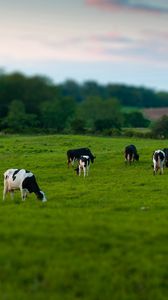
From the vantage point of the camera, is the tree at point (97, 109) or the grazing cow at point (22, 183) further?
the tree at point (97, 109)

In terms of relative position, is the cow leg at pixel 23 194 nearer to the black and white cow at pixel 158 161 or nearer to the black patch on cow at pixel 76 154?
the black and white cow at pixel 158 161

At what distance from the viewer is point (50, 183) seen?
31625 millimetres

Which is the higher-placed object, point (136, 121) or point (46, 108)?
point (46, 108)

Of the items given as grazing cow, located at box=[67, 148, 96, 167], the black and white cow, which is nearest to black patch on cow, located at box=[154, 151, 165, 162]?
the black and white cow

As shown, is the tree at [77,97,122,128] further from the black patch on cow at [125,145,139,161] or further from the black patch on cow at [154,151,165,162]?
the black patch on cow at [154,151,165,162]

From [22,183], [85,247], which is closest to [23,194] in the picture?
[22,183]

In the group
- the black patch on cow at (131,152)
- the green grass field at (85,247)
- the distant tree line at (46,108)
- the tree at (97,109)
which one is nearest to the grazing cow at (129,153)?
the black patch on cow at (131,152)

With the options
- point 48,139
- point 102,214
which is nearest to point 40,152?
point 48,139

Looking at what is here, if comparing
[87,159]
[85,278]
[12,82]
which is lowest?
[85,278]

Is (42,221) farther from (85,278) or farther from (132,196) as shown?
(132,196)

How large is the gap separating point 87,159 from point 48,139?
92.1 feet

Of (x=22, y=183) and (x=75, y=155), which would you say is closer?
(x=22, y=183)

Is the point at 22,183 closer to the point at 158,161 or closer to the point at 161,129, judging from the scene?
the point at 158,161

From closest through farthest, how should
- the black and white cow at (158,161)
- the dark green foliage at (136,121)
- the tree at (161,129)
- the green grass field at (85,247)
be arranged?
1. the green grass field at (85,247)
2. the black and white cow at (158,161)
3. the tree at (161,129)
4. the dark green foliage at (136,121)
